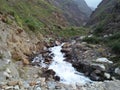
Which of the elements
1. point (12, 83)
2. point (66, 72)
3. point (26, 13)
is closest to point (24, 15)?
point (26, 13)

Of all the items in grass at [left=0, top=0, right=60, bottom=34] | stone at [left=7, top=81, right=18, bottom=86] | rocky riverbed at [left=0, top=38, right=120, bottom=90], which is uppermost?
grass at [left=0, top=0, right=60, bottom=34]

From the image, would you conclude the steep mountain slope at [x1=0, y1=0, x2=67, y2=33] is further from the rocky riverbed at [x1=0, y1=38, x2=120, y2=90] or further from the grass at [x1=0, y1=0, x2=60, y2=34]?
the rocky riverbed at [x1=0, y1=38, x2=120, y2=90]

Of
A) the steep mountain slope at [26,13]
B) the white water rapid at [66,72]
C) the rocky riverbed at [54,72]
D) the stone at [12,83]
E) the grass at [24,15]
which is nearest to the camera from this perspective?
the stone at [12,83]

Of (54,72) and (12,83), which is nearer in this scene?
(12,83)

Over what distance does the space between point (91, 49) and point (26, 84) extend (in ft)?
51.8

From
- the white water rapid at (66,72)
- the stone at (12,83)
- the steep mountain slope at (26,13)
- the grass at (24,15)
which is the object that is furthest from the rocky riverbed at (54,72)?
the steep mountain slope at (26,13)

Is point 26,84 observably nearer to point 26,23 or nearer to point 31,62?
point 31,62

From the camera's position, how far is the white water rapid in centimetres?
2320

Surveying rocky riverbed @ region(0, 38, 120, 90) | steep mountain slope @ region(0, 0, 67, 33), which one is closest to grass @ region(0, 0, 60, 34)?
steep mountain slope @ region(0, 0, 67, 33)

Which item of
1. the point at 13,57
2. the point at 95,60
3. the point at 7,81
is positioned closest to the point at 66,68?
the point at 95,60

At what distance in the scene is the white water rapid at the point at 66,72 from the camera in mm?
23203

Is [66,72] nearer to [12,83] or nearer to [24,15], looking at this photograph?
[12,83]

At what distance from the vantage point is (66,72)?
2619cm

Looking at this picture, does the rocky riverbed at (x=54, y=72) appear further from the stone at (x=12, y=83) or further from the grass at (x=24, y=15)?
the grass at (x=24, y=15)
